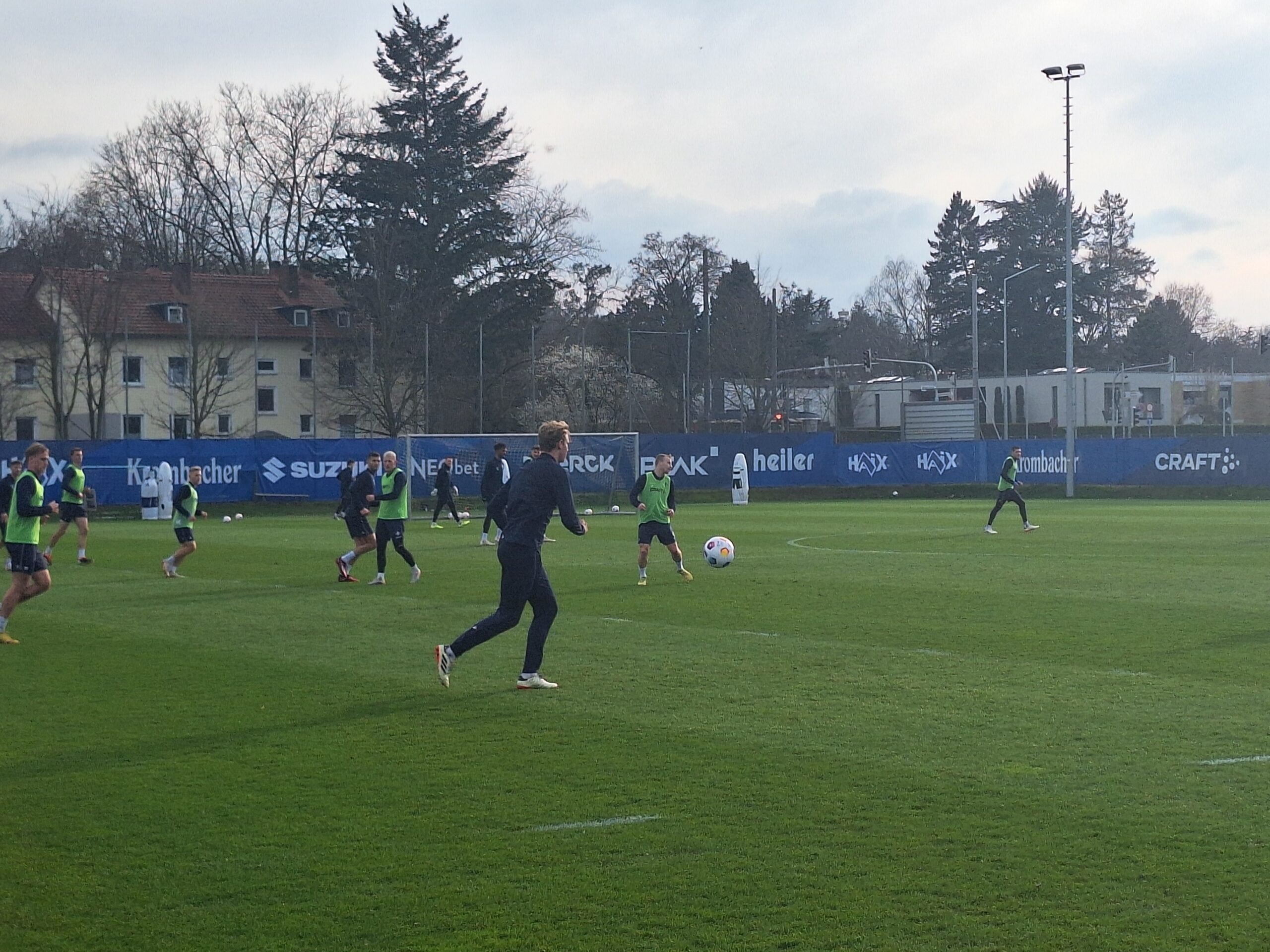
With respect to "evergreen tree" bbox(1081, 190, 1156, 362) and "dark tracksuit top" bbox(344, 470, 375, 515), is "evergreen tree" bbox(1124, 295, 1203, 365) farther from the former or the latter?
"dark tracksuit top" bbox(344, 470, 375, 515)

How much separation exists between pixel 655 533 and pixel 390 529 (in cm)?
375

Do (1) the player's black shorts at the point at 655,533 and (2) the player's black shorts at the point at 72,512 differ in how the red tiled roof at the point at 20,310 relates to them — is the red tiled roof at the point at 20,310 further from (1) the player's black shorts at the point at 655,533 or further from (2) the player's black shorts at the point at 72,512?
(1) the player's black shorts at the point at 655,533

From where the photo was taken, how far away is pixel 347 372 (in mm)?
69125

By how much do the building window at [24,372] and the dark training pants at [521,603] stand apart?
55.0 metres

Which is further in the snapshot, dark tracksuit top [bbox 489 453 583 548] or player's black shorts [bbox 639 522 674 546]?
player's black shorts [bbox 639 522 674 546]

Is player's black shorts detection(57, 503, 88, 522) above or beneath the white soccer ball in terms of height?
above

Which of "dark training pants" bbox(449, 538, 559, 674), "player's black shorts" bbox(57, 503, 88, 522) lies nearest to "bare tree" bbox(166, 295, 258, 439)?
"player's black shorts" bbox(57, 503, 88, 522)

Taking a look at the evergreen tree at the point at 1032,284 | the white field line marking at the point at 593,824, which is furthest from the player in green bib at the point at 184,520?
the evergreen tree at the point at 1032,284

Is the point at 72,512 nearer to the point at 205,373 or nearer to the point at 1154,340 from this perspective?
the point at 205,373

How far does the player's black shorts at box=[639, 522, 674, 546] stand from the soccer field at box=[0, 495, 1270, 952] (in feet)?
9.12

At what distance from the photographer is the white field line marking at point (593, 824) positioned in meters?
7.07

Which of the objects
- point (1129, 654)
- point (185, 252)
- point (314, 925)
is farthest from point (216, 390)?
point (314, 925)

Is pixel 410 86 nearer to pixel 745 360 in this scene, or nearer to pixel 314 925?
pixel 745 360

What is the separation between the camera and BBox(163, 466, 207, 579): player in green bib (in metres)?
22.2
